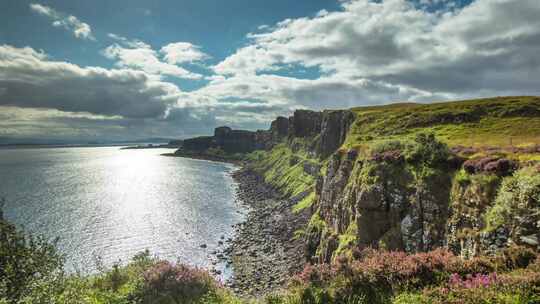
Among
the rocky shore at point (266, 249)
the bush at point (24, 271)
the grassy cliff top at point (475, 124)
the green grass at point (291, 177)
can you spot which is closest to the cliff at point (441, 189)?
the grassy cliff top at point (475, 124)

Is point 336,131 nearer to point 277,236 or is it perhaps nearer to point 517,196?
point 277,236

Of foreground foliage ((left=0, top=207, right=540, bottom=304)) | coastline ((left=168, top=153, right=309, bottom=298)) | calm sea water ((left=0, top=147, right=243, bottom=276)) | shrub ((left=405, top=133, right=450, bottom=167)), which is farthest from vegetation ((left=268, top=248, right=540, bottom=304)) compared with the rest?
calm sea water ((left=0, top=147, right=243, bottom=276))

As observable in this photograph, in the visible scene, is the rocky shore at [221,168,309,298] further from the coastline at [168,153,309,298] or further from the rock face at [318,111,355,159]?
the rock face at [318,111,355,159]

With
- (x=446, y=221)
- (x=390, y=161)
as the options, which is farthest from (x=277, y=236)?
(x=446, y=221)

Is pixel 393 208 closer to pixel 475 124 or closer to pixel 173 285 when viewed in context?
pixel 173 285

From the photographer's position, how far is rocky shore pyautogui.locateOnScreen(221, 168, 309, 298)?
2224 inches

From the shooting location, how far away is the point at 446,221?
1179 inches

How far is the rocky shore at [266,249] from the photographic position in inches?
2224

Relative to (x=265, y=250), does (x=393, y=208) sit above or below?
above

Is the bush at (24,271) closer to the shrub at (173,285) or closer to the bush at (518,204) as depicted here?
the shrub at (173,285)

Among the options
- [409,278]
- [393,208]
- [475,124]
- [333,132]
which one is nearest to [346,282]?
[409,278]

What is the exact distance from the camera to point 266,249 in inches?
2906

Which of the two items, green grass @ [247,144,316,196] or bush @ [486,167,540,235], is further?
green grass @ [247,144,316,196]

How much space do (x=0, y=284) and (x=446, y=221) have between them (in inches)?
1384
